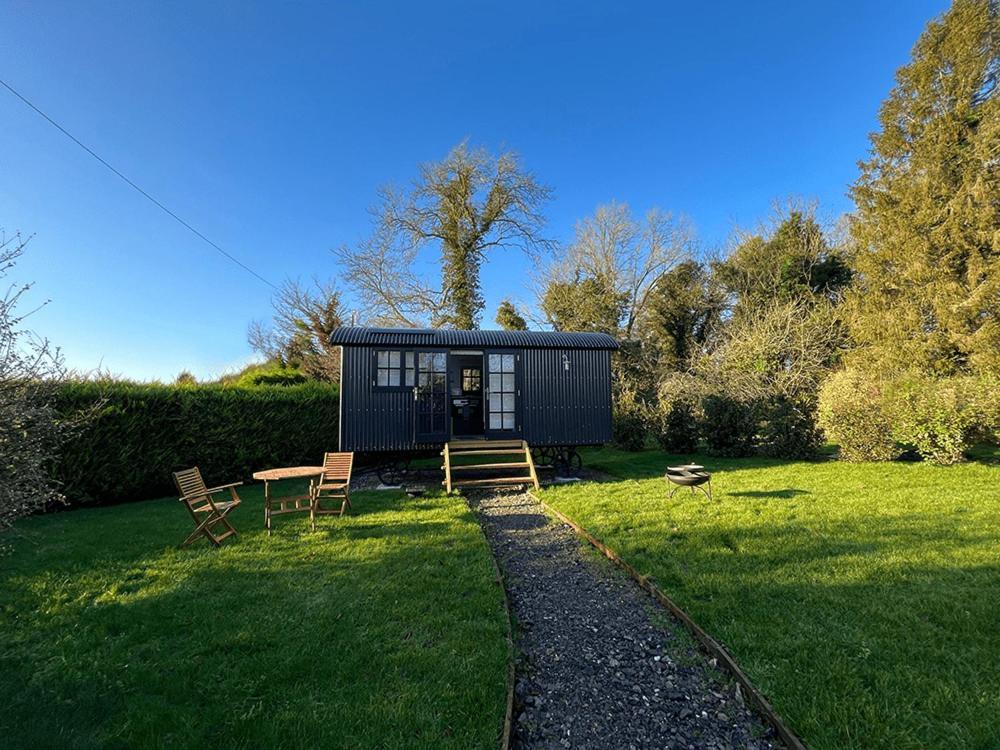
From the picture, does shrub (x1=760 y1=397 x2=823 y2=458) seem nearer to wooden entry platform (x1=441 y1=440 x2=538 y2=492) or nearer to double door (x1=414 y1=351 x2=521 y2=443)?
wooden entry platform (x1=441 y1=440 x2=538 y2=492)

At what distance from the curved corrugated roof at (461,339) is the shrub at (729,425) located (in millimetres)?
3818

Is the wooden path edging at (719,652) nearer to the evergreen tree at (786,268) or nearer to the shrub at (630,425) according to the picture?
the shrub at (630,425)

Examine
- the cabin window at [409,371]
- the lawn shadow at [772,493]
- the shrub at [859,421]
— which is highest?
the cabin window at [409,371]

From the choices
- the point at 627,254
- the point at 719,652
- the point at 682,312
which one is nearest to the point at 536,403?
the point at 719,652

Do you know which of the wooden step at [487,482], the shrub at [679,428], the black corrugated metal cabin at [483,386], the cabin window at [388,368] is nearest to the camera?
the wooden step at [487,482]

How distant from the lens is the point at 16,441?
3012mm

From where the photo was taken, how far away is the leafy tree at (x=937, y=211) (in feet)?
36.7

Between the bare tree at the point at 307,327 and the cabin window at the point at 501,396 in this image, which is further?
the bare tree at the point at 307,327

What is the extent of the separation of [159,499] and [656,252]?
66.7 ft

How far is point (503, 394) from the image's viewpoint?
9312 millimetres

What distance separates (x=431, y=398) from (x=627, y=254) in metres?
15.4

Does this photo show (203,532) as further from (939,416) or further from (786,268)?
(786,268)

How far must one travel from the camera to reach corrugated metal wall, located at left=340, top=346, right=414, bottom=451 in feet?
28.0

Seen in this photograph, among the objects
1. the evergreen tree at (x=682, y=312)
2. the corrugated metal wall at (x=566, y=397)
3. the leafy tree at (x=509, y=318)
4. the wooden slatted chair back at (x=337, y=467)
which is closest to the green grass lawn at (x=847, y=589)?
the corrugated metal wall at (x=566, y=397)
